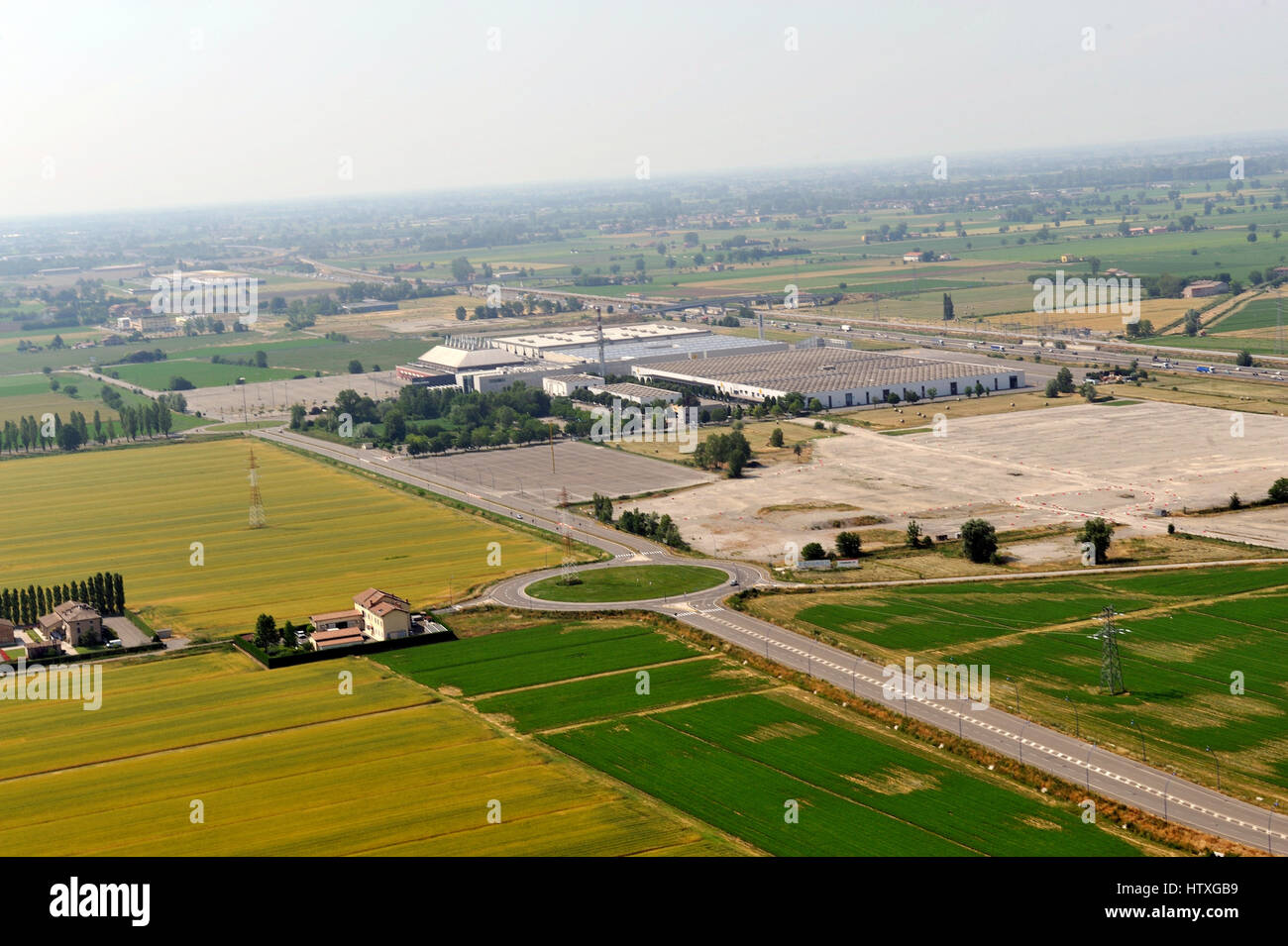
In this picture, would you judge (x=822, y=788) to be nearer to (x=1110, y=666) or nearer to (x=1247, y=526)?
(x=1110, y=666)

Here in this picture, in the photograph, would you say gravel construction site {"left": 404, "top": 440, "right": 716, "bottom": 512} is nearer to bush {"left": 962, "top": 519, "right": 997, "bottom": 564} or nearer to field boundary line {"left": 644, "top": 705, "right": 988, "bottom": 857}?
bush {"left": 962, "top": 519, "right": 997, "bottom": 564}

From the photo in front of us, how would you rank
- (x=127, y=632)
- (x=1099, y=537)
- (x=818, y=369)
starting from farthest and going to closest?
(x=818, y=369), (x=1099, y=537), (x=127, y=632)

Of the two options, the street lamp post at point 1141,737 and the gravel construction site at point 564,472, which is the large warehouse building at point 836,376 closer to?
the gravel construction site at point 564,472

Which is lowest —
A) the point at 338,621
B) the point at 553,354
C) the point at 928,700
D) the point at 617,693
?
the point at 617,693

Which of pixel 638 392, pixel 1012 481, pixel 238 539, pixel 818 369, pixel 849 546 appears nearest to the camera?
pixel 849 546

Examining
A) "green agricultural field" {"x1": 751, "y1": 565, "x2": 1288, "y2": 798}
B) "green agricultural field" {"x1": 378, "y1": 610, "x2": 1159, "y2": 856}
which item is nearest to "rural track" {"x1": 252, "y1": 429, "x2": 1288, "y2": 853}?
"green agricultural field" {"x1": 751, "y1": 565, "x2": 1288, "y2": 798}

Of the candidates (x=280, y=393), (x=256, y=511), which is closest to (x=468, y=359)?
(x=280, y=393)

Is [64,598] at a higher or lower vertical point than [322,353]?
lower
